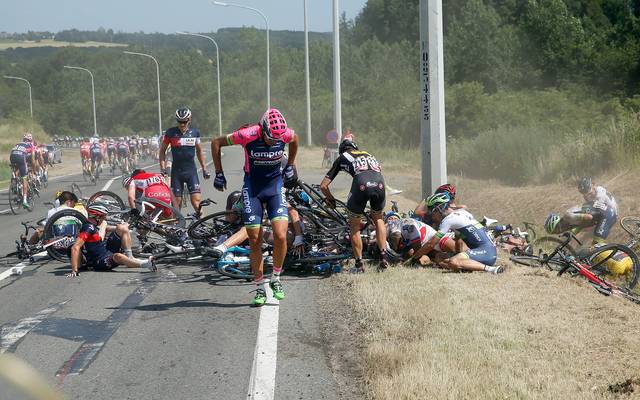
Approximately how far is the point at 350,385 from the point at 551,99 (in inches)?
1338

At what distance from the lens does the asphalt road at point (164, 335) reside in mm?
6008

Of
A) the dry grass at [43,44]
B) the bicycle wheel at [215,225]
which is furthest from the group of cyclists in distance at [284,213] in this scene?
the dry grass at [43,44]

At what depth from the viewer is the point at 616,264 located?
1109 cm

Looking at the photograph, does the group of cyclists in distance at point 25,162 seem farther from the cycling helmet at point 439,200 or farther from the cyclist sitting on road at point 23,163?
the cycling helmet at point 439,200

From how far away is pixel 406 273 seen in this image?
9922 mm

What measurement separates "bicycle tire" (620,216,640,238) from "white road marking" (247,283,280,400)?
6.31m

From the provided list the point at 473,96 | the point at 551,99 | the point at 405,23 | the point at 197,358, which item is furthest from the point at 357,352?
the point at 405,23

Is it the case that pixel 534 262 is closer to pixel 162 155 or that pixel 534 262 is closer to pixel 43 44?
pixel 162 155

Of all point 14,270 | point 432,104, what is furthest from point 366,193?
point 14,270

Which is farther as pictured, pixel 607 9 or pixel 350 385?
pixel 607 9

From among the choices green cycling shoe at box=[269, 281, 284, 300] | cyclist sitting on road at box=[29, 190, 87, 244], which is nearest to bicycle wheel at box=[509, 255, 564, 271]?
green cycling shoe at box=[269, 281, 284, 300]

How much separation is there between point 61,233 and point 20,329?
13.4ft

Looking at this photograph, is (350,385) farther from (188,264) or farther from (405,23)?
(405,23)

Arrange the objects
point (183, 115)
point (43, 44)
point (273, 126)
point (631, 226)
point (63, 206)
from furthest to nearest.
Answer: point (43, 44) < point (183, 115) < point (631, 226) < point (63, 206) < point (273, 126)
